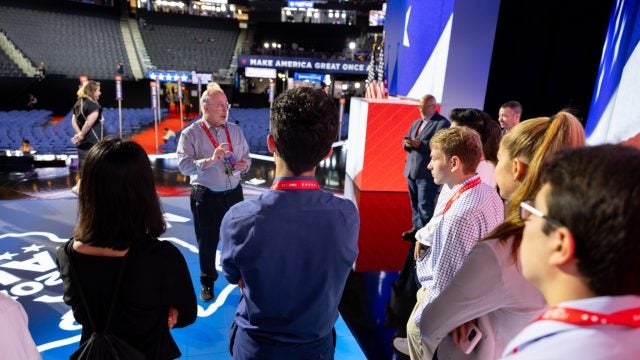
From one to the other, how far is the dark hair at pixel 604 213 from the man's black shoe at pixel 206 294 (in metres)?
3.00

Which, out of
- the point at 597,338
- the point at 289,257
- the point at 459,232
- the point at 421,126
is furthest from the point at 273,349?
the point at 421,126

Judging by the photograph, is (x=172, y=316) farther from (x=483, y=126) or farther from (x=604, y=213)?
(x=483, y=126)

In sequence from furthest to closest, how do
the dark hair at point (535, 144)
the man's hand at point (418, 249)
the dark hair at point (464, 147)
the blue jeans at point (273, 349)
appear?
the man's hand at point (418, 249) → the dark hair at point (464, 147) → the blue jeans at point (273, 349) → the dark hair at point (535, 144)

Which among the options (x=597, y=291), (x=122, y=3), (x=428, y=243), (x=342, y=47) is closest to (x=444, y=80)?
(x=428, y=243)

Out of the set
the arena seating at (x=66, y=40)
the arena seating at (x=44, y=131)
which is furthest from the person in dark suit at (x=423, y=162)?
the arena seating at (x=66, y=40)

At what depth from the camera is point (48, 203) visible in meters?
5.43

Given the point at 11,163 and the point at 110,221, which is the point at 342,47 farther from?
the point at 110,221

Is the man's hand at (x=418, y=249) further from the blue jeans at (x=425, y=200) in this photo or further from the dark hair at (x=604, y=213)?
the blue jeans at (x=425, y=200)

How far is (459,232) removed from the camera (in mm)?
1638

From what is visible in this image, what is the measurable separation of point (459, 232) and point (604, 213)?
1.00m

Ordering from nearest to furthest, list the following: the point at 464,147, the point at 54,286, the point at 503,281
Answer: the point at 503,281 < the point at 464,147 < the point at 54,286

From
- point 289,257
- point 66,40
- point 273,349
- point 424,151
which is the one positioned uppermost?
point 66,40

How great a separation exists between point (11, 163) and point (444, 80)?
7722 mm

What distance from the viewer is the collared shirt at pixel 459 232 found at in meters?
1.62
